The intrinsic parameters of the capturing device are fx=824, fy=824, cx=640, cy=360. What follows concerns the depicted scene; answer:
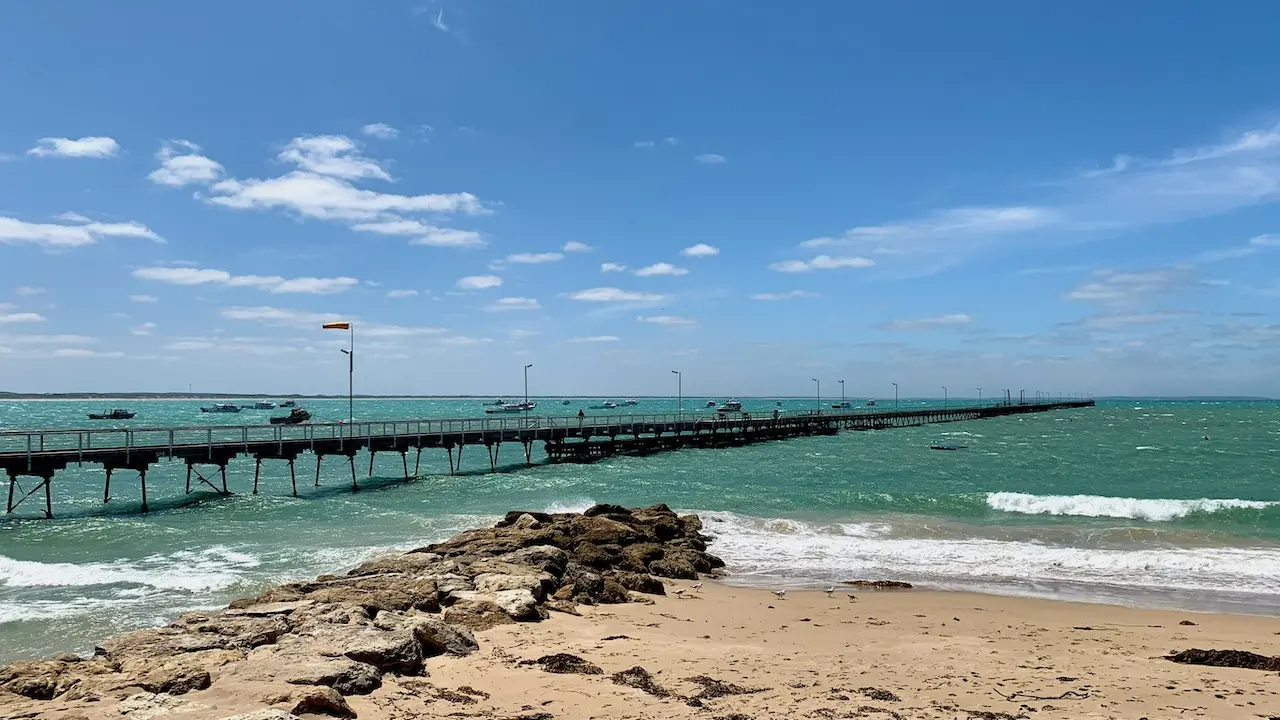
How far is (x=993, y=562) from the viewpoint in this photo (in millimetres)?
20422

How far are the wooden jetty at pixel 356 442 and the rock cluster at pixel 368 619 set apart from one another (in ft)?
58.2

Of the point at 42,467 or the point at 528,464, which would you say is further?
the point at 528,464

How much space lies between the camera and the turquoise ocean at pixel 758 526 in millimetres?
17578

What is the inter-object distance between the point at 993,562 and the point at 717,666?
41.2 feet

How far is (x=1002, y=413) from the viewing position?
14538 cm

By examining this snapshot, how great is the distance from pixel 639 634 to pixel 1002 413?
147 meters

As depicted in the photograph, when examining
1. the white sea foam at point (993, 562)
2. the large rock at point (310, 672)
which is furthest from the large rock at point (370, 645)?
the white sea foam at point (993, 562)

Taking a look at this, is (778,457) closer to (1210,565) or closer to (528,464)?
(528,464)

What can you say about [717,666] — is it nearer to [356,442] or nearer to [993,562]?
[993,562]

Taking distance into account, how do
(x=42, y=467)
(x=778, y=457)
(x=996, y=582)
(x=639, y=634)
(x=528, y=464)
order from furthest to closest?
(x=778, y=457), (x=528, y=464), (x=42, y=467), (x=996, y=582), (x=639, y=634)

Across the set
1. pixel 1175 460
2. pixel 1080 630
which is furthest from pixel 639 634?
pixel 1175 460

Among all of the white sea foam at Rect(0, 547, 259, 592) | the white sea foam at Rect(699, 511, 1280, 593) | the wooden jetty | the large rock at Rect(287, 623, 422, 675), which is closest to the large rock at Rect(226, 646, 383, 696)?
the large rock at Rect(287, 623, 422, 675)

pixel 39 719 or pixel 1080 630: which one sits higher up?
pixel 39 719

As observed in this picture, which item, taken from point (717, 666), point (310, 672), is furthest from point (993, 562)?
point (310, 672)
